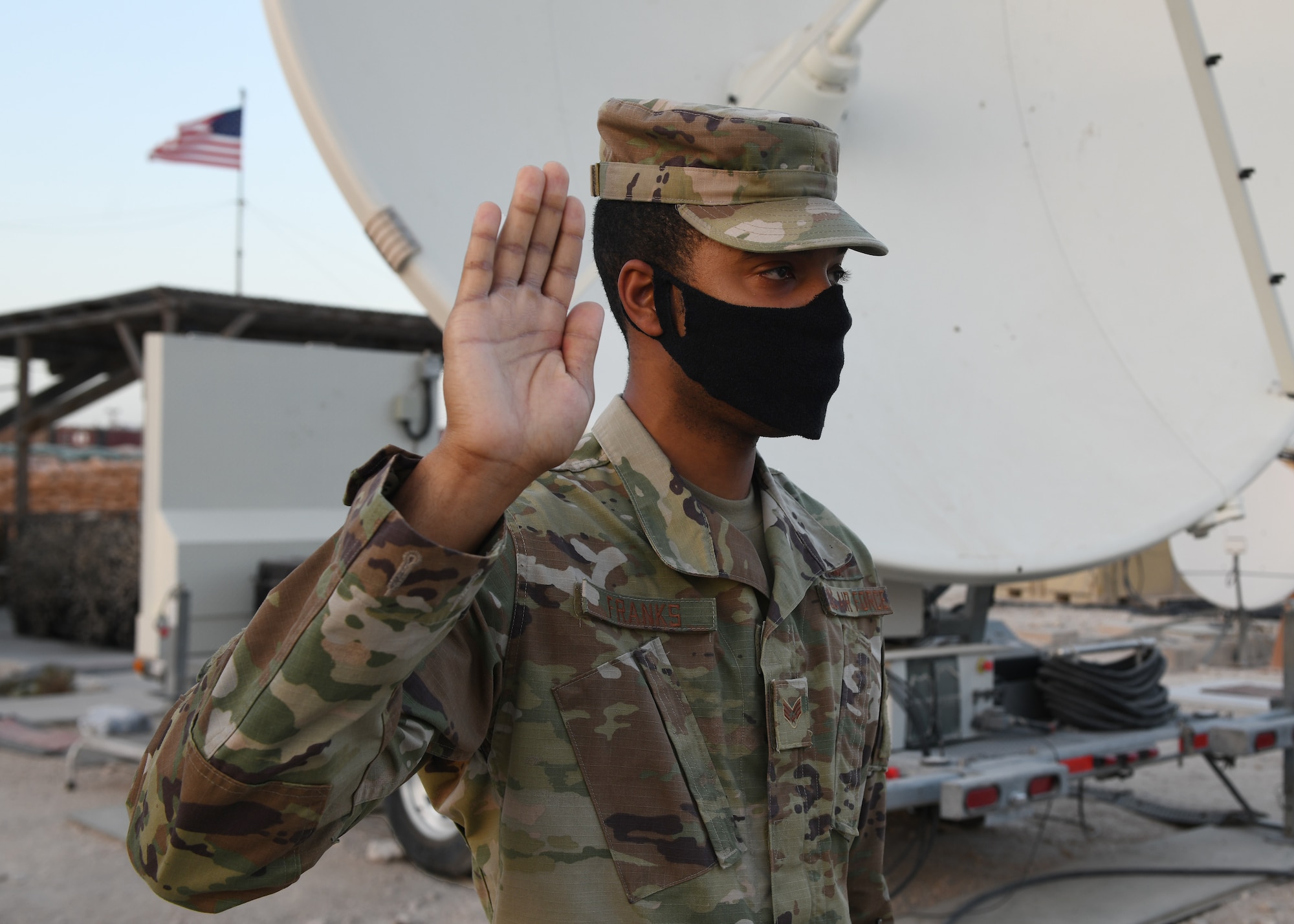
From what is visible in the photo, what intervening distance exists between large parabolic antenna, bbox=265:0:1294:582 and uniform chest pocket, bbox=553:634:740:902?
1.85 meters

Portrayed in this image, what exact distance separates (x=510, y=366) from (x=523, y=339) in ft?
0.13

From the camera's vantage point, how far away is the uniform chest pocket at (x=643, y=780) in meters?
1.24

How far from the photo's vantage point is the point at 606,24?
3510mm

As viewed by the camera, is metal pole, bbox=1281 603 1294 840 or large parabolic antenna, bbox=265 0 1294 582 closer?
large parabolic antenna, bbox=265 0 1294 582

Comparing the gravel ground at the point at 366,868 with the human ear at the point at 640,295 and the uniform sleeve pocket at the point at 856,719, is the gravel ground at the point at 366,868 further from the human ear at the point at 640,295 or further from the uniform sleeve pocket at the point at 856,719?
the human ear at the point at 640,295

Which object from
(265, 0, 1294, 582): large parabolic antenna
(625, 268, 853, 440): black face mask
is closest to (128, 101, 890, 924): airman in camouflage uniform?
(625, 268, 853, 440): black face mask

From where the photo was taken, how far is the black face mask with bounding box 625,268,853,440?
4.78 ft

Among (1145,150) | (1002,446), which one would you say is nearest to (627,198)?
(1002,446)

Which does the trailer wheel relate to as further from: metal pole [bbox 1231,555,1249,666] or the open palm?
metal pole [bbox 1231,555,1249,666]

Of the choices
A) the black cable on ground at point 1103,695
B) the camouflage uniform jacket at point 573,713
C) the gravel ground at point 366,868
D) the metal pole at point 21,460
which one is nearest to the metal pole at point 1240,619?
the gravel ground at point 366,868

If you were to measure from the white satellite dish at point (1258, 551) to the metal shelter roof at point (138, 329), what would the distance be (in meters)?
7.73

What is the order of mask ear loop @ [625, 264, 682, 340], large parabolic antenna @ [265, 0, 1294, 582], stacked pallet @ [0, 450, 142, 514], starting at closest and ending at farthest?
1. mask ear loop @ [625, 264, 682, 340]
2. large parabolic antenna @ [265, 0, 1294, 582]
3. stacked pallet @ [0, 450, 142, 514]

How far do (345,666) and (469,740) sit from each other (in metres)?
0.25

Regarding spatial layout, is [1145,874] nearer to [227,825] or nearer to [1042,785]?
[1042,785]
